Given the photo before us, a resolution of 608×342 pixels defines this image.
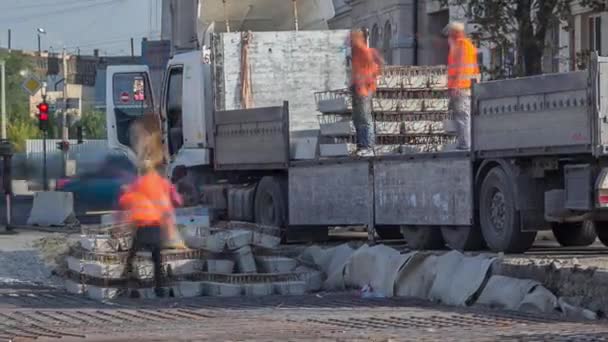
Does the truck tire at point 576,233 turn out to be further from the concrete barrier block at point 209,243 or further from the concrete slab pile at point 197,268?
the concrete barrier block at point 209,243

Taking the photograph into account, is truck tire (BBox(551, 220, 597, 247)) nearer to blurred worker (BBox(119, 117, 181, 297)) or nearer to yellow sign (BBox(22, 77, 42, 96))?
blurred worker (BBox(119, 117, 181, 297))

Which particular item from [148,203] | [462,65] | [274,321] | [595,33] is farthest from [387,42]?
[274,321]

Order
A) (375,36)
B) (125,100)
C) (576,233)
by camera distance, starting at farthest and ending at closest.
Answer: (375,36)
(125,100)
(576,233)

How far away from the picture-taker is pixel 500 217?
1748 cm

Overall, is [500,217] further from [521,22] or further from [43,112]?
[43,112]

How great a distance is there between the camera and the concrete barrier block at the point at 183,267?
17.1 meters

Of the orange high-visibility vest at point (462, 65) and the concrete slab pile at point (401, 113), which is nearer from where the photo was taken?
the orange high-visibility vest at point (462, 65)

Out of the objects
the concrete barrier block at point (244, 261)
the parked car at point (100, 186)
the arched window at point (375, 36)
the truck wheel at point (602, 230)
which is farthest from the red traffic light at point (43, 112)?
the truck wheel at point (602, 230)

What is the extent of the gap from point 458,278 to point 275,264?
3206 millimetres

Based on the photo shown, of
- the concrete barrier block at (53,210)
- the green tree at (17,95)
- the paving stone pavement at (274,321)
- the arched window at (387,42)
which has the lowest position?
the paving stone pavement at (274,321)

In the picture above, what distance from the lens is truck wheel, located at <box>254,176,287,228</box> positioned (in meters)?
22.5

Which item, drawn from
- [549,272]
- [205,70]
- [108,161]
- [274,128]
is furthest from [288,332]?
[108,161]

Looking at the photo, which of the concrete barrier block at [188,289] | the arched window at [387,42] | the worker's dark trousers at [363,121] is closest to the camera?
the concrete barrier block at [188,289]

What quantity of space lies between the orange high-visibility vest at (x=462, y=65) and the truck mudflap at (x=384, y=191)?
1256mm
